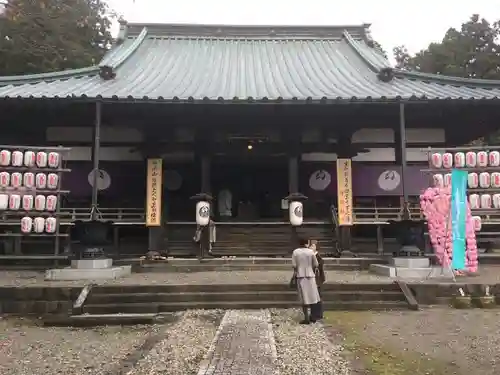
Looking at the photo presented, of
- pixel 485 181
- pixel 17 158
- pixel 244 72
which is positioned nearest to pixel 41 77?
pixel 17 158

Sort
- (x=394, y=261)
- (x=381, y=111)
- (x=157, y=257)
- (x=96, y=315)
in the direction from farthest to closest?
1. (x=381, y=111)
2. (x=157, y=257)
3. (x=394, y=261)
4. (x=96, y=315)

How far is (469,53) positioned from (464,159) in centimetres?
2248

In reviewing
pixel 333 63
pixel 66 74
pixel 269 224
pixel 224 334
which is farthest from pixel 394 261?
pixel 66 74

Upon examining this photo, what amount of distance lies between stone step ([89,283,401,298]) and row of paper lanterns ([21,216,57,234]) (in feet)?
8.60

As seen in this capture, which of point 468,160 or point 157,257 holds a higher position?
point 468,160

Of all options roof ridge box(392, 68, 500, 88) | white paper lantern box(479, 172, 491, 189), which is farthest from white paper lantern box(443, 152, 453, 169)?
roof ridge box(392, 68, 500, 88)

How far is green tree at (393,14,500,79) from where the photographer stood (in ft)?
96.4

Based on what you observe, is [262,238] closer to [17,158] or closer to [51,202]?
[51,202]

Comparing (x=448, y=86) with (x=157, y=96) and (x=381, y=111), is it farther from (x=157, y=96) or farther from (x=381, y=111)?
(x=157, y=96)

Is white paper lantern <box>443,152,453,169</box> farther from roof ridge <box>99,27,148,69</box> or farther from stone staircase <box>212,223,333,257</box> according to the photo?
roof ridge <box>99,27,148,69</box>

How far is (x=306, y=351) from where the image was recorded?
221 inches

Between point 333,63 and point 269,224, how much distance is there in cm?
726

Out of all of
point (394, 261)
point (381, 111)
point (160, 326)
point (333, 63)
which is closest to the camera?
point (160, 326)

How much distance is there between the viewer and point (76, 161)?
1466 cm
